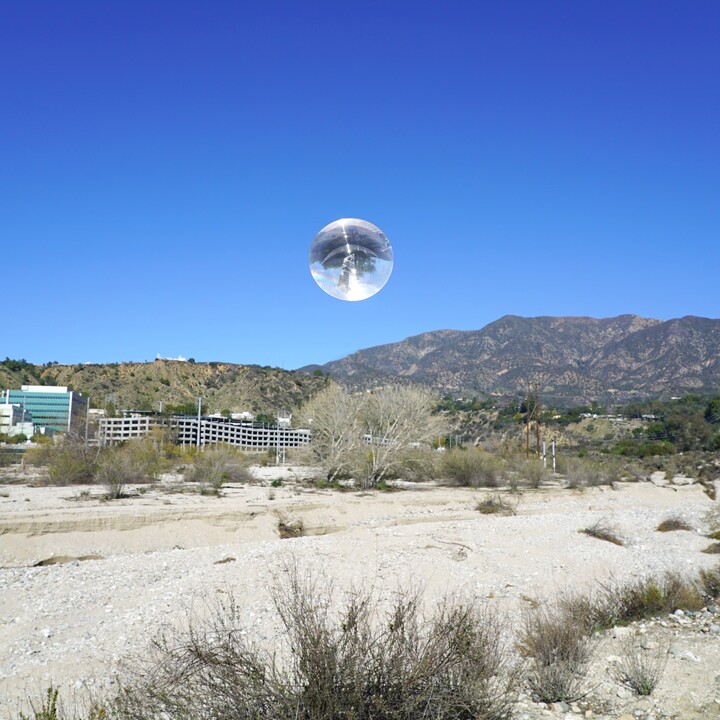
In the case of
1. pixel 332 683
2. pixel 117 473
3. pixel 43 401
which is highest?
pixel 43 401

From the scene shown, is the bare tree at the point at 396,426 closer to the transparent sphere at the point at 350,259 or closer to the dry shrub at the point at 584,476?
the dry shrub at the point at 584,476

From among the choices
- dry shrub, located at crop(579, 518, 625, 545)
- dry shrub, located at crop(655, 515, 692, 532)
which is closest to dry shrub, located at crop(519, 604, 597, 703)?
dry shrub, located at crop(579, 518, 625, 545)

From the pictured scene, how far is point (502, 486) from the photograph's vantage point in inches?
1786

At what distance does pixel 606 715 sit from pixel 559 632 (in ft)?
5.13

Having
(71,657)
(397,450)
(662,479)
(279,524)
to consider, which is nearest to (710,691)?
(71,657)

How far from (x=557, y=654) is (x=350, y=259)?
5.29m

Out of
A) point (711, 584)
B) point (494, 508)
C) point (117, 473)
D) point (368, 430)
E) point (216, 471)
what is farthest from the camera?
point (368, 430)

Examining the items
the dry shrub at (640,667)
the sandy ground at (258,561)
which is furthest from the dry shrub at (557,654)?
the dry shrub at (640,667)

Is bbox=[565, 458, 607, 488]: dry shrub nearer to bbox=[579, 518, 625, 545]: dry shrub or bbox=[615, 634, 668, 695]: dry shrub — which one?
bbox=[579, 518, 625, 545]: dry shrub

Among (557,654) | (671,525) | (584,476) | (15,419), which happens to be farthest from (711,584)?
(15,419)

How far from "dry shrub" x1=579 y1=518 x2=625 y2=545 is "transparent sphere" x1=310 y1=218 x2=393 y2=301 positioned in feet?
Result: 48.1

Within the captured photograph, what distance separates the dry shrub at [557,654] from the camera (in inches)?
296

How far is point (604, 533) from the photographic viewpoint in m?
22.0

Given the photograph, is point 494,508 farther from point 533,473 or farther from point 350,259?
point 350,259
